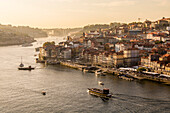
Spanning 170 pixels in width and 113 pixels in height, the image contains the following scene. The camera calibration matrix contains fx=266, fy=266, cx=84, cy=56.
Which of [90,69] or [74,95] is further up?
[90,69]

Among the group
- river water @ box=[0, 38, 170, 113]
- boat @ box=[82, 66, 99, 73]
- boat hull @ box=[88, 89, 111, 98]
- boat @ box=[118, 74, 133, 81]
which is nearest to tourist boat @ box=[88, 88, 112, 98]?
boat hull @ box=[88, 89, 111, 98]

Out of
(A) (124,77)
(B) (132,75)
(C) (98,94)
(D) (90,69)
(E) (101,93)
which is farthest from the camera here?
(D) (90,69)

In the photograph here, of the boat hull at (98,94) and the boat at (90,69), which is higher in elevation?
the boat at (90,69)

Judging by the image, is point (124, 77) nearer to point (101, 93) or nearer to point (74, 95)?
point (101, 93)

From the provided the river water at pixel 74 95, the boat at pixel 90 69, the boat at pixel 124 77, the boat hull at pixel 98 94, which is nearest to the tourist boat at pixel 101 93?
the boat hull at pixel 98 94

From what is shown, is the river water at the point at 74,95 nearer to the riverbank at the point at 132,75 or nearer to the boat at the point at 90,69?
the riverbank at the point at 132,75

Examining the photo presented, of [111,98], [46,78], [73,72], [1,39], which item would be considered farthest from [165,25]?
[1,39]

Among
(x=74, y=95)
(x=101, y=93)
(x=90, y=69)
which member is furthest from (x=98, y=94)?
(x=90, y=69)

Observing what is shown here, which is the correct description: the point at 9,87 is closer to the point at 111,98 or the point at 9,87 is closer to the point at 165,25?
the point at 111,98
